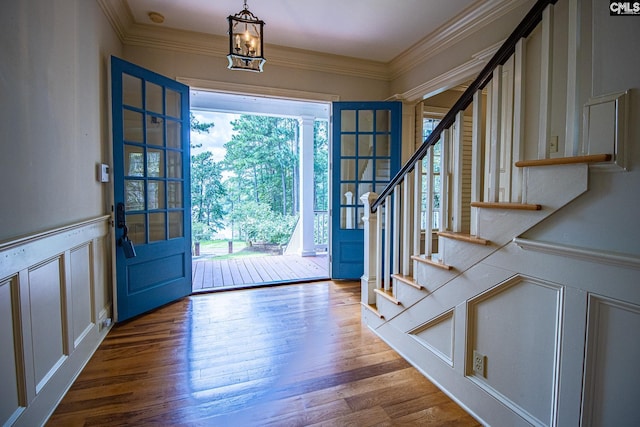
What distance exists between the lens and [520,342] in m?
1.40

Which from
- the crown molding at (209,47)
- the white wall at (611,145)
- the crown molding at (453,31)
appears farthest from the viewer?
the crown molding at (209,47)

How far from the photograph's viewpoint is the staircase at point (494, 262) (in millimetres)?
1267

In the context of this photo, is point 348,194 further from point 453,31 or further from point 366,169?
point 453,31

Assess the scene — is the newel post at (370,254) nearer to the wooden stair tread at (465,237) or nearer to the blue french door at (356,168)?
the wooden stair tread at (465,237)

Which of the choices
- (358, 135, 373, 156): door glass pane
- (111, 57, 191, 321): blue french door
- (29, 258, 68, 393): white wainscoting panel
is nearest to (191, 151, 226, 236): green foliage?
(111, 57, 191, 321): blue french door

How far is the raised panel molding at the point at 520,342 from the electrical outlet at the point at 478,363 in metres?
0.02

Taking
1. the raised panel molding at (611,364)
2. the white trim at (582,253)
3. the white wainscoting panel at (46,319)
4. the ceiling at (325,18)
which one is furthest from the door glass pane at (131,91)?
the raised panel molding at (611,364)

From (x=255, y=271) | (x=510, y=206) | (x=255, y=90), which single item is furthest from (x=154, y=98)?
(x=510, y=206)

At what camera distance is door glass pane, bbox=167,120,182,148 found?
125 inches

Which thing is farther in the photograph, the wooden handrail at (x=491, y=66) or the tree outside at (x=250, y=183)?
the tree outside at (x=250, y=183)

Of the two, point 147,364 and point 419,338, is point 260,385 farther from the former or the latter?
point 419,338

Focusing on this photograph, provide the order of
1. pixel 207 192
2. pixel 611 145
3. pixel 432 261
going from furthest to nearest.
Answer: pixel 207 192, pixel 432 261, pixel 611 145

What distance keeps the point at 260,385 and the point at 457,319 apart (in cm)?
125

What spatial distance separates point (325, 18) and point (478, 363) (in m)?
3.21
